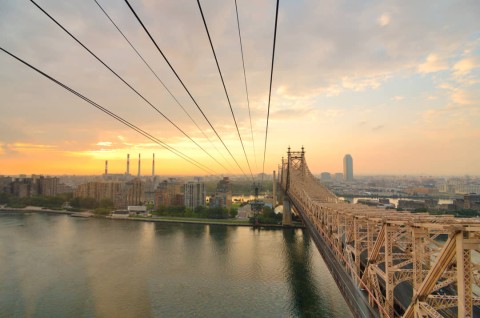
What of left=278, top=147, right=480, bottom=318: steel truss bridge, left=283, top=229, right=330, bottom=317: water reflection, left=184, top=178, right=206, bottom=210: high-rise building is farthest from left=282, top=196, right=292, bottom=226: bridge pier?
left=278, top=147, right=480, bottom=318: steel truss bridge

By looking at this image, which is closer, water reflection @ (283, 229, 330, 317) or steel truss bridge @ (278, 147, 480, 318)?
steel truss bridge @ (278, 147, 480, 318)

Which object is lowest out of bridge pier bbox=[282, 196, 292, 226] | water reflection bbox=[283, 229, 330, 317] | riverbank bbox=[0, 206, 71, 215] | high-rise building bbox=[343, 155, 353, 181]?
water reflection bbox=[283, 229, 330, 317]

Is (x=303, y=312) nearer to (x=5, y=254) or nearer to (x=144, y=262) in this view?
(x=144, y=262)

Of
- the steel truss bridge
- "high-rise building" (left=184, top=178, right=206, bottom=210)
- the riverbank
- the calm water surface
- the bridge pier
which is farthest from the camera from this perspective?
"high-rise building" (left=184, top=178, right=206, bottom=210)

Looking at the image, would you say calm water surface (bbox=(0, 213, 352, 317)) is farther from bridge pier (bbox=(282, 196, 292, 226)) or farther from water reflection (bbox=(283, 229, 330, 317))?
bridge pier (bbox=(282, 196, 292, 226))

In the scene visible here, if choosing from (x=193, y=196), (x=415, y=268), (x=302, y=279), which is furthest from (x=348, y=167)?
(x=415, y=268)

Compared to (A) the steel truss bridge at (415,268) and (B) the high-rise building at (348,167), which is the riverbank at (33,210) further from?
(B) the high-rise building at (348,167)

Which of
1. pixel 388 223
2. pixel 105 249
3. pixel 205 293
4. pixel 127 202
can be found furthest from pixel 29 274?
pixel 127 202

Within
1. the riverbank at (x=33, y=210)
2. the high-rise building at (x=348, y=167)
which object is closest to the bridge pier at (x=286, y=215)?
the riverbank at (x=33, y=210)

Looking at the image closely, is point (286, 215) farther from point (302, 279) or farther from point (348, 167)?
point (348, 167)
